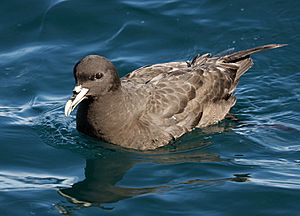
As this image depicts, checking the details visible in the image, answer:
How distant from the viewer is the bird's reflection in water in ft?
26.6

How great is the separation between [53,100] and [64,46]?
1.63 meters

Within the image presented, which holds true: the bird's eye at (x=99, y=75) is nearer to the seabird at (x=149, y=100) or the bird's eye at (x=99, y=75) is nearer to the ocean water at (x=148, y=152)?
the seabird at (x=149, y=100)

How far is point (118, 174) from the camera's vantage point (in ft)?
28.6

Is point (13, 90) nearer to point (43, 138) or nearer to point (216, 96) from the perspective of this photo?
point (43, 138)

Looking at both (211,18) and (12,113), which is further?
(211,18)

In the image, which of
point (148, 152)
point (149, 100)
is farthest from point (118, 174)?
point (149, 100)

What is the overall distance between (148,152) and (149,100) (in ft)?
2.01

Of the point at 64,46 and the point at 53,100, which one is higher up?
the point at 64,46

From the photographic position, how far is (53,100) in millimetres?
10672

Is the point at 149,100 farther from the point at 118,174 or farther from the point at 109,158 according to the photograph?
the point at 118,174

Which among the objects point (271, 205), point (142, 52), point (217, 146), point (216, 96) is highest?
point (142, 52)

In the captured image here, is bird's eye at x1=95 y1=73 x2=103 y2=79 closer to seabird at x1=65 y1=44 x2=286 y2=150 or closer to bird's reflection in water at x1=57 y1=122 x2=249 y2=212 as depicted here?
seabird at x1=65 y1=44 x2=286 y2=150

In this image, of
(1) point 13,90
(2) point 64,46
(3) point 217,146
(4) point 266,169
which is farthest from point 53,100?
(4) point 266,169

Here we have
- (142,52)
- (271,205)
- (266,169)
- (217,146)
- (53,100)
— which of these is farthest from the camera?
(142,52)
